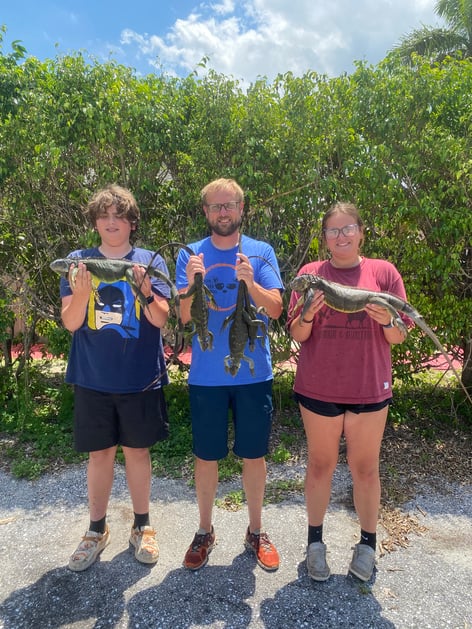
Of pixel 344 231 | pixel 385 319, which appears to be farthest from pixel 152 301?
pixel 385 319

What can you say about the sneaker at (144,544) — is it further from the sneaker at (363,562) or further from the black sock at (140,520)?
the sneaker at (363,562)

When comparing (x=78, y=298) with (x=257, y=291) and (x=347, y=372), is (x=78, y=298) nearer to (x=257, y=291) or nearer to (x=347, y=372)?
(x=257, y=291)

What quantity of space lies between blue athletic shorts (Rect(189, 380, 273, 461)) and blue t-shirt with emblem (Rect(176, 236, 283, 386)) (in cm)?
10

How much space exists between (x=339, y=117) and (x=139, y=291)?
430 centimetres

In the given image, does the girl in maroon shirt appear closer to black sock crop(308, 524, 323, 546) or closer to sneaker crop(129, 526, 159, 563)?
black sock crop(308, 524, 323, 546)

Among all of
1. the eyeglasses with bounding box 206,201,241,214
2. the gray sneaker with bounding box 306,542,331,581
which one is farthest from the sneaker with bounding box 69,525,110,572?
the eyeglasses with bounding box 206,201,241,214

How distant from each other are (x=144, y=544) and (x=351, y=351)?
254 centimetres

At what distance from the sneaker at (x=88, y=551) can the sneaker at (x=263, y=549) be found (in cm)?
136

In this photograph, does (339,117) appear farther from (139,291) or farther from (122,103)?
(139,291)

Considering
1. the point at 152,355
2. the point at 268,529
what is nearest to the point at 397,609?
Answer: the point at 268,529

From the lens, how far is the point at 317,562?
11.8 feet

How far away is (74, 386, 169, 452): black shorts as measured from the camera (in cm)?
367

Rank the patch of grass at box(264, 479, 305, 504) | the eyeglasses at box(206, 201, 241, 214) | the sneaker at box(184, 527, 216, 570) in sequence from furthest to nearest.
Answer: the patch of grass at box(264, 479, 305, 504) → the sneaker at box(184, 527, 216, 570) → the eyeglasses at box(206, 201, 241, 214)

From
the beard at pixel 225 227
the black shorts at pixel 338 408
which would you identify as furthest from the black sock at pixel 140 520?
the beard at pixel 225 227
